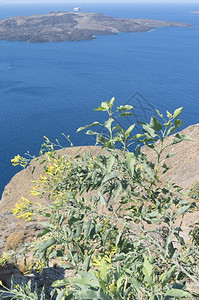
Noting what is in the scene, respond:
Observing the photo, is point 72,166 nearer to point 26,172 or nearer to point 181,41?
point 26,172

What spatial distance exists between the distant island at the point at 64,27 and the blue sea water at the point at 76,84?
1160 cm

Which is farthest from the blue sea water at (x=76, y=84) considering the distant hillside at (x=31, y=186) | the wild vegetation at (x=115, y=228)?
the wild vegetation at (x=115, y=228)

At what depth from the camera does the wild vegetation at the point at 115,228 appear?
143 centimetres

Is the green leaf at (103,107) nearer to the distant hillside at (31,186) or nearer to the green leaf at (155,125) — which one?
the green leaf at (155,125)

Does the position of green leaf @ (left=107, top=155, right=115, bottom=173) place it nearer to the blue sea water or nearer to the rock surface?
the rock surface

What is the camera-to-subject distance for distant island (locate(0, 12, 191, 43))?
98.2 meters

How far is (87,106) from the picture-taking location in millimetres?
44750

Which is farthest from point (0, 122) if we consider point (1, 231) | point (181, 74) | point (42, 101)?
point (181, 74)

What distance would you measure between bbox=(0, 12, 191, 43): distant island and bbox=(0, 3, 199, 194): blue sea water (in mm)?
11597

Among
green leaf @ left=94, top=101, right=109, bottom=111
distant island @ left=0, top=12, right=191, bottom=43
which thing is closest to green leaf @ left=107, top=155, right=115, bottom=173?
green leaf @ left=94, top=101, right=109, bottom=111

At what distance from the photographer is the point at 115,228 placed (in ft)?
8.11

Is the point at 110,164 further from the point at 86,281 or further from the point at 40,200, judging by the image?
the point at 40,200

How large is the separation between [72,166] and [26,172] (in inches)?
918

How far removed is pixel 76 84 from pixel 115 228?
53679 millimetres
